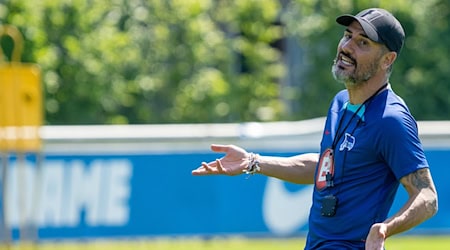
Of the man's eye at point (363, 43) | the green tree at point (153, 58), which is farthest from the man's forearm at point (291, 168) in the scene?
the green tree at point (153, 58)

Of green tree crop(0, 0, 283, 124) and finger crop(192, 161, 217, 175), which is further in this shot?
green tree crop(0, 0, 283, 124)

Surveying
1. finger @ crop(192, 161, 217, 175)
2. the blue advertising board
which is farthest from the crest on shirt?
the blue advertising board

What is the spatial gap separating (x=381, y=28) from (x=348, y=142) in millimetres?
596

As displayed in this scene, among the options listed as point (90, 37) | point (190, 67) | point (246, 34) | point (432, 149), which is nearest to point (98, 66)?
point (90, 37)

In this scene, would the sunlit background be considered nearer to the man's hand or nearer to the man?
the man

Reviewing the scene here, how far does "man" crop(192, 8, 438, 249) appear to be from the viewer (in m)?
6.15

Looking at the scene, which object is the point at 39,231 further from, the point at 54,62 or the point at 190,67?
the point at 190,67

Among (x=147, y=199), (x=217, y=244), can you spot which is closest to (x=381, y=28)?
(x=147, y=199)

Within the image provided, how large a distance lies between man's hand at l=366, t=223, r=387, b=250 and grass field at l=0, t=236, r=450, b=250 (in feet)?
29.4

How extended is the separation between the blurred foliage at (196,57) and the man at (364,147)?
1485 centimetres

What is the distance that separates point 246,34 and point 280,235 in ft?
33.8

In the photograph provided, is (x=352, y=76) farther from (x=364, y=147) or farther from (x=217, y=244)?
(x=217, y=244)

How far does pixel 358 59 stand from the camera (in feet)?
20.9

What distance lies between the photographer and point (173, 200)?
15.2 metres
